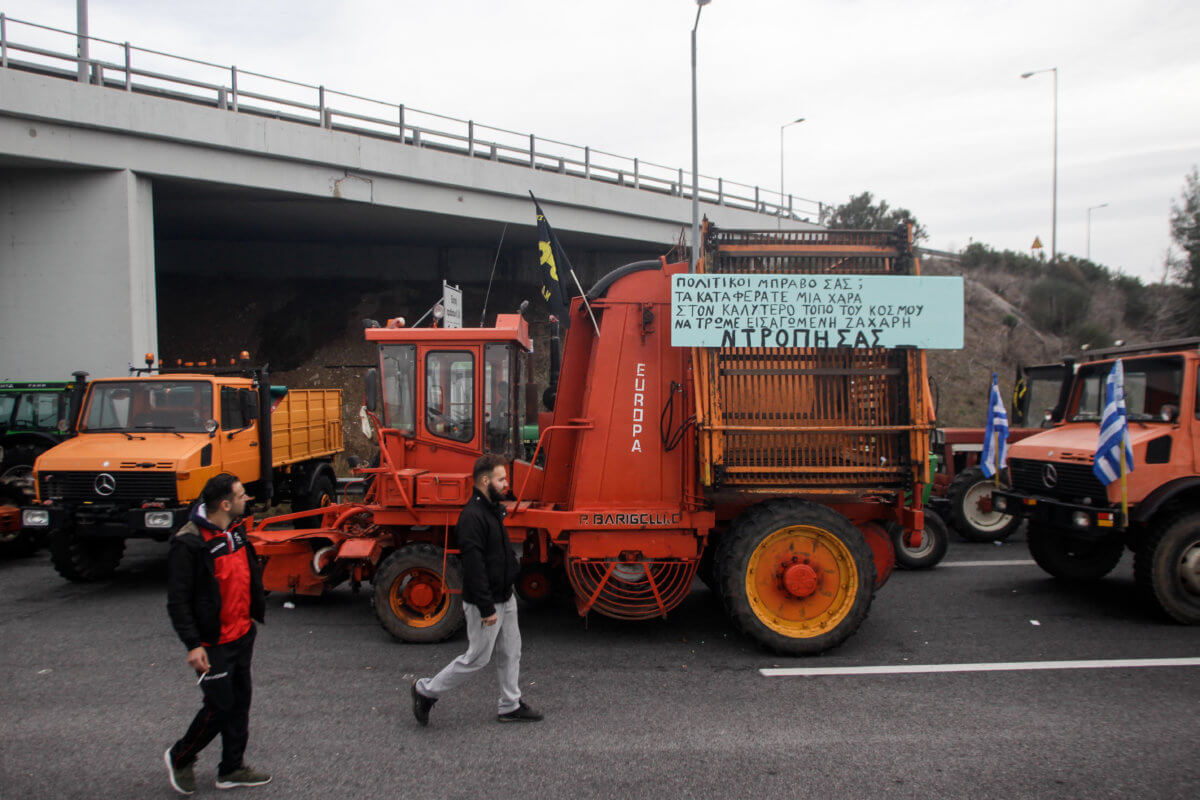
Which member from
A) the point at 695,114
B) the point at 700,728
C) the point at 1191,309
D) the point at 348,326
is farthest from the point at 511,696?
the point at 1191,309

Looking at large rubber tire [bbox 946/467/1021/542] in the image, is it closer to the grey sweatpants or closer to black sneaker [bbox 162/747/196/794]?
the grey sweatpants

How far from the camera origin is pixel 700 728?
4539 mm

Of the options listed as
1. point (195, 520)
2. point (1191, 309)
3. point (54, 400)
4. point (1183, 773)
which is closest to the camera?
point (195, 520)

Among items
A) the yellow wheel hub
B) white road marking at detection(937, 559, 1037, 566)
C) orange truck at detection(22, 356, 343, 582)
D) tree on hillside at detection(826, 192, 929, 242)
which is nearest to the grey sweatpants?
the yellow wheel hub

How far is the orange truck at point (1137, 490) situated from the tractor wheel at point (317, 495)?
30.2 ft

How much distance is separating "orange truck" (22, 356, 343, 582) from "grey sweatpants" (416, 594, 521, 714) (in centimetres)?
500

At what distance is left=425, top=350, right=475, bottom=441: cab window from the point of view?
21.3ft

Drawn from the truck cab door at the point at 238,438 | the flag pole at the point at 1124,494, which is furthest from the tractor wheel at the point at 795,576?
the truck cab door at the point at 238,438

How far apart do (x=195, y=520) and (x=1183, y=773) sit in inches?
207

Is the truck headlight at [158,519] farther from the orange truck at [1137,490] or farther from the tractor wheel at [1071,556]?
the tractor wheel at [1071,556]

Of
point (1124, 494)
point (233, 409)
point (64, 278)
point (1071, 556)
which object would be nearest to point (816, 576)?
point (1124, 494)

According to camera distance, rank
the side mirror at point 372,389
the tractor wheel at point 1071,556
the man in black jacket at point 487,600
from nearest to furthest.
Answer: the man in black jacket at point 487,600
the side mirror at point 372,389
the tractor wheel at point 1071,556

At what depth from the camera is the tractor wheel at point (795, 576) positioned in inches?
226

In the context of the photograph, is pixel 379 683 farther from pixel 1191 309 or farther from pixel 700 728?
pixel 1191 309
